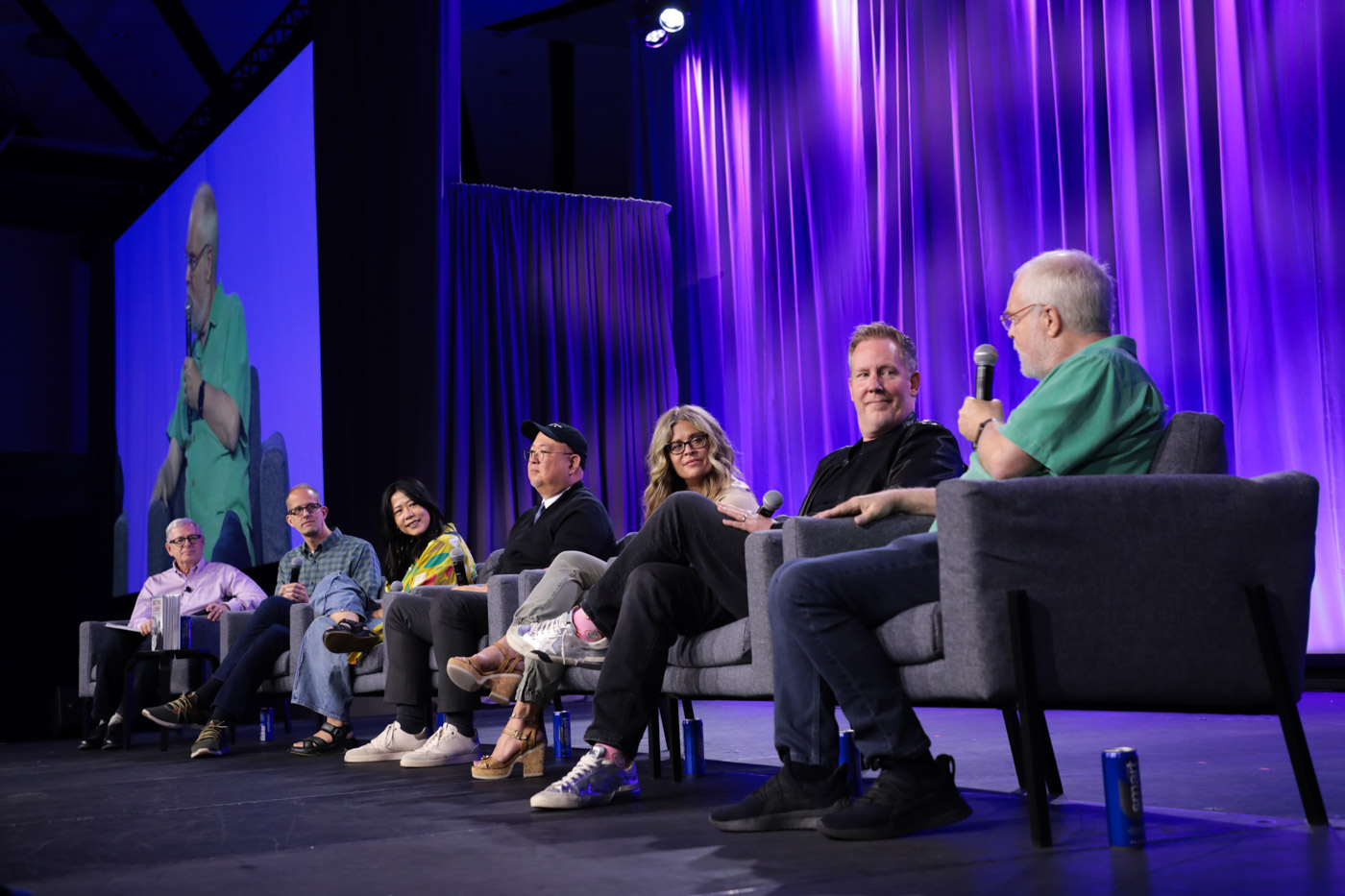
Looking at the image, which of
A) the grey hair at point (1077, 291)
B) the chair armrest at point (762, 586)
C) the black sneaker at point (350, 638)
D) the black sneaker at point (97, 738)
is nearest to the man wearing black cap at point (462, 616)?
the black sneaker at point (350, 638)

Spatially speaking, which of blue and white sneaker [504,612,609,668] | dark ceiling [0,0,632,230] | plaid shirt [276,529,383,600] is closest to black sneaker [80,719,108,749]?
plaid shirt [276,529,383,600]

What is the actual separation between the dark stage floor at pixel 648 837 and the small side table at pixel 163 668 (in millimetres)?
1305

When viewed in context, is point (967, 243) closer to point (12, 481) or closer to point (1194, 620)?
point (1194, 620)

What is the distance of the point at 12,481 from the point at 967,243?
6.59m

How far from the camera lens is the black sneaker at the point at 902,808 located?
6.07 ft

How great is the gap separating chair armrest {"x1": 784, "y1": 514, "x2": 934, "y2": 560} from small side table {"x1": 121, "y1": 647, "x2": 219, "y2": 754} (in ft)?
11.4

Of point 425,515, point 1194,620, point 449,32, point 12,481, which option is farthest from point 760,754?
point 12,481

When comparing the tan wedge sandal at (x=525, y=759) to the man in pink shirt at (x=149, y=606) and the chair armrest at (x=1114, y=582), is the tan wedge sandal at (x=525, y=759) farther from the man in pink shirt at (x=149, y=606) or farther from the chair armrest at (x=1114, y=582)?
Answer: the man in pink shirt at (x=149, y=606)

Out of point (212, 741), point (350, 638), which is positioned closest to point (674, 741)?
point (350, 638)

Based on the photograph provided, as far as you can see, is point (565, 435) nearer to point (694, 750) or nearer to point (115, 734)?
point (694, 750)

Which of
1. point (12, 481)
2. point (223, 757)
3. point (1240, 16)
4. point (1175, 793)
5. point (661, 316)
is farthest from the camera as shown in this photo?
point (12, 481)

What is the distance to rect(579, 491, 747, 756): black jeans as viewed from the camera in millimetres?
2447

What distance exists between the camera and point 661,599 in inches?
98.7

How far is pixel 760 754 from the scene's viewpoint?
11.7ft
